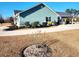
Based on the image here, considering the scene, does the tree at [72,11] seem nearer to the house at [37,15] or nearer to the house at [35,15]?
the house at [37,15]

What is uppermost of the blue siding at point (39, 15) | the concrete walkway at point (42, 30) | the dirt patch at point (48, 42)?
the blue siding at point (39, 15)

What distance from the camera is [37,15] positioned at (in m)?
3.73

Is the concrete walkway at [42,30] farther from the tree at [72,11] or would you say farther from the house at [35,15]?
the tree at [72,11]

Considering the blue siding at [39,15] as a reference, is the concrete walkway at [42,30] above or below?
below

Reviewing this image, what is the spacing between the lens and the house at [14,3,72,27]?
3705 millimetres

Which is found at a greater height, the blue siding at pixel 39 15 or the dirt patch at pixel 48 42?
the blue siding at pixel 39 15

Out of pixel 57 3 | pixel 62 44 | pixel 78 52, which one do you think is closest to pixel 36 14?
pixel 57 3

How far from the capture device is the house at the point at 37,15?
371 cm

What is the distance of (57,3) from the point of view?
3.60 meters

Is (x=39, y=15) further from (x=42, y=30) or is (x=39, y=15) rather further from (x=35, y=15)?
(x=42, y=30)

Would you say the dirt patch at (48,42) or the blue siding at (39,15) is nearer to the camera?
the dirt patch at (48,42)

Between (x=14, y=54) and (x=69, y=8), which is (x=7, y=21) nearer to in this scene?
(x=14, y=54)

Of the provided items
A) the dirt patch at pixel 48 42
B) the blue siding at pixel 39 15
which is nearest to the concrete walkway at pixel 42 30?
the dirt patch at pixel 48 42

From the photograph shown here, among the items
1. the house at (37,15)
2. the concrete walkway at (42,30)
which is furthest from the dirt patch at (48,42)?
the house at (37,15)
